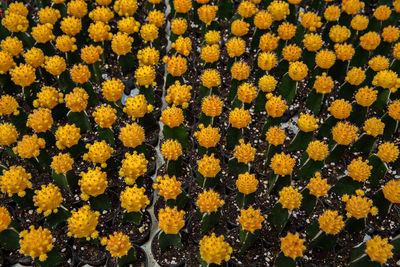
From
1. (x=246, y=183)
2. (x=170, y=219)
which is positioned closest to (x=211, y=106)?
(x=246, y=183)

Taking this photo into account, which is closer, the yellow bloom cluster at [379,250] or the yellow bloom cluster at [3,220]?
the yellow bloom cluster at [379,250]

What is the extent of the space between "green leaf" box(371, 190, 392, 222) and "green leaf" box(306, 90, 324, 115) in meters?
0.79

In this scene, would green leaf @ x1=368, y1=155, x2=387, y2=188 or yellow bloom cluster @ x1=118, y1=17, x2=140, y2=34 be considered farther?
yellow bloom cluster @ x1=118, y1=17, x2=140, y2=34

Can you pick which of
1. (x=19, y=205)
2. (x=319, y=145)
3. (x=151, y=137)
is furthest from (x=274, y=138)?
(x=19, y=205)

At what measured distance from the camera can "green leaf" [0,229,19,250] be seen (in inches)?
87.3

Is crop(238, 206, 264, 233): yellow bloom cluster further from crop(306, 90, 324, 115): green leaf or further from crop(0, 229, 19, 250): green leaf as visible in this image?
crop(0, 229, 19, 250): green leaf

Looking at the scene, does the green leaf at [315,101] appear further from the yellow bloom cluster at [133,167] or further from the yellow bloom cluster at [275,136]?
the yellow bloom cluster at [133,167]

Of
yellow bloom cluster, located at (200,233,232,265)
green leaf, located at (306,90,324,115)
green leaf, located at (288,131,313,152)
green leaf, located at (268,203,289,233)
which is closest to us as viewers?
yellow bloom cluster, located at (200,233,232,265)

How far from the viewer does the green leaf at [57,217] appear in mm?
2283

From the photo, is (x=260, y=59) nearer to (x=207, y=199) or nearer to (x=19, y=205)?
(x=207, y=199)

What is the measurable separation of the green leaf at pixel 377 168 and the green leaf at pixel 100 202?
1700mm

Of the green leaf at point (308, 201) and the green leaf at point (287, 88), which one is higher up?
the green leaf at point (287, 88)

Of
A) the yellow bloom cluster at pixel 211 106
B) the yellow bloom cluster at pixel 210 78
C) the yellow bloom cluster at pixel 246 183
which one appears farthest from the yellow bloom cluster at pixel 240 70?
the yellow bloom cluster at pixel 246 183

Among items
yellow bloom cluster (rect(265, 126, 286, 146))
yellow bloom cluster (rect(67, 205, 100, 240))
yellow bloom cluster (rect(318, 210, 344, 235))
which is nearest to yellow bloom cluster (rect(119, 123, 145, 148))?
yellow bloom cluster (rect(67, 205, 100, 240))
